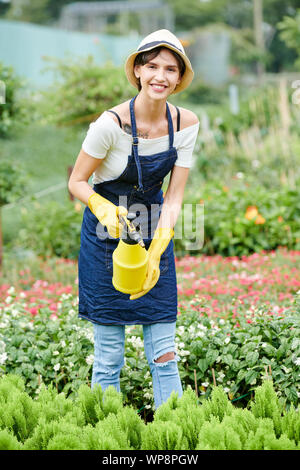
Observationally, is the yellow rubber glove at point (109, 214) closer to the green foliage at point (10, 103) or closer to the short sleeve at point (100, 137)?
the short sleeve at point (100, 137)

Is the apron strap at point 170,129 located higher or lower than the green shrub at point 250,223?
lower

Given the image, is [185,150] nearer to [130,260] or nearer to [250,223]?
[130,260]

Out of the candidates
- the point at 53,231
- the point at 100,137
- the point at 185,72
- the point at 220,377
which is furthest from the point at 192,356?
the point at 53,231

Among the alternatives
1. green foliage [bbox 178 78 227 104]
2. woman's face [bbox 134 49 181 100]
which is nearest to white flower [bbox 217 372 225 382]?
woman's face [bbox 134 49 181 100]

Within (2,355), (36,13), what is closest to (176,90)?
(2,355)

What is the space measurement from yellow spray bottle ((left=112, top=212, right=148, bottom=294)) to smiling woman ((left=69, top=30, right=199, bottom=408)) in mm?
79

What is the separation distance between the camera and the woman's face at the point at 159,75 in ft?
6.95

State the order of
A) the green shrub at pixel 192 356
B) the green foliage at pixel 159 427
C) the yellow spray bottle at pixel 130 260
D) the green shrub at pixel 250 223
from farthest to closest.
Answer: the green shrub at pixel 250 223 → the green shrub at pixel 192 356 → the yellow spray bottle at pixel 130 260 → the green foliage at pixel 159 427

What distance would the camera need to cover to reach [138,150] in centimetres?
220

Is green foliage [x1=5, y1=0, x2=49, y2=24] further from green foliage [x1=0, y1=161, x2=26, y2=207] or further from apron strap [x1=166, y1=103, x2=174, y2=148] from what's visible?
apron strap [x1=166, y1=103, x2=174, y2=148]

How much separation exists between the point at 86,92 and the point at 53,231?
7.17 ft

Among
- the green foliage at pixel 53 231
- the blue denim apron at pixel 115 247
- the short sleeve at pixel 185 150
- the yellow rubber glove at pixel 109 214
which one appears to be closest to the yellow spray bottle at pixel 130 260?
the yellow rubber glove at pixel 109 214

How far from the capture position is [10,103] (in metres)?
5.02

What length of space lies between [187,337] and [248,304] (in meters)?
0.90
